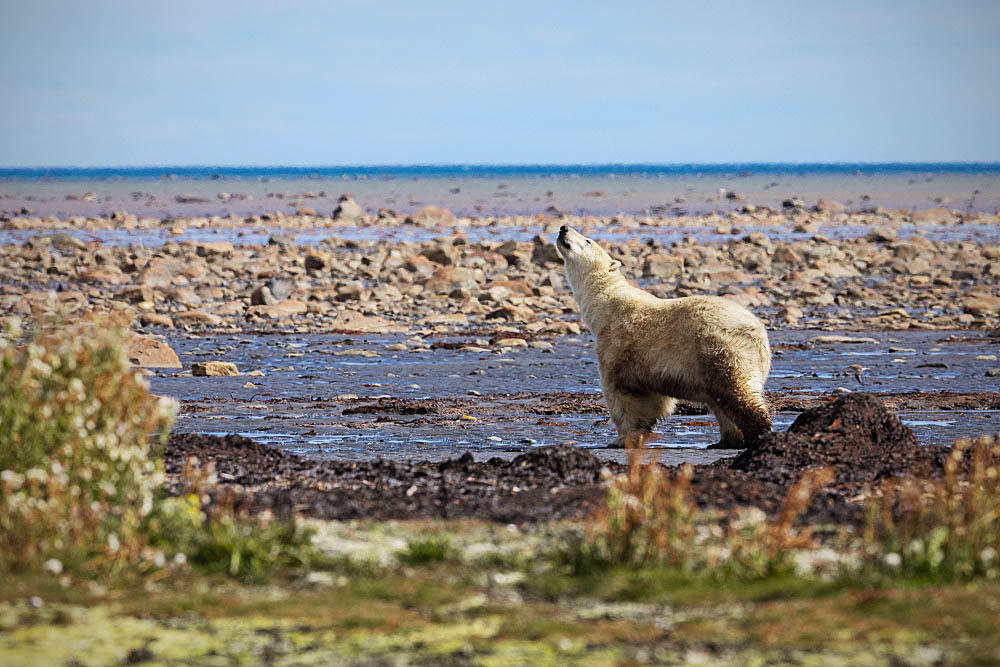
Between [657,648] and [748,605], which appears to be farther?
[748,605]

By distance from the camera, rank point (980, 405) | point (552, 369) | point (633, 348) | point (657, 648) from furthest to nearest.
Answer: point (552, 369)
point (980, 405)
point (633, 348)
point (657, 648)

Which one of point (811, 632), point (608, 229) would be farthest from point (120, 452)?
point (608, 229)

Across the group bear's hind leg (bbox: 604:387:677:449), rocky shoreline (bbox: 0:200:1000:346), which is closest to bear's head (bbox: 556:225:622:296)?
bear's hind leg (bbox: 604:387:677:449)

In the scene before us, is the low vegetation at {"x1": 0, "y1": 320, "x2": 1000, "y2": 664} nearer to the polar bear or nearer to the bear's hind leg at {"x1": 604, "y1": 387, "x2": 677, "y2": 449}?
the polar bear

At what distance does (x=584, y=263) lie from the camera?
1248cm

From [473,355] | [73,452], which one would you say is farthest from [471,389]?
[73,452]

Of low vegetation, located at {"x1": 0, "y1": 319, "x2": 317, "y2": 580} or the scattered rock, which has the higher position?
low vegetation, located at {"x1": 0, "y1": 319, "x2": 317, "y2": 580}

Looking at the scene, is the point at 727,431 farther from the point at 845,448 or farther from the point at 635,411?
the point at 845,448

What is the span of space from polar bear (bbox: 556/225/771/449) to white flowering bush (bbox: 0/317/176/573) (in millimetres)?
4877

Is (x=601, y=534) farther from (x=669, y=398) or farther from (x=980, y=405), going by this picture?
(x=980, y=405)

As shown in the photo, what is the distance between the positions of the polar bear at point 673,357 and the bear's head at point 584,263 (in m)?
0.02

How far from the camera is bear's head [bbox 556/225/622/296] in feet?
40.5

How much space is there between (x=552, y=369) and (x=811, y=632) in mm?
11803

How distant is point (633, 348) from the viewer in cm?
1132
